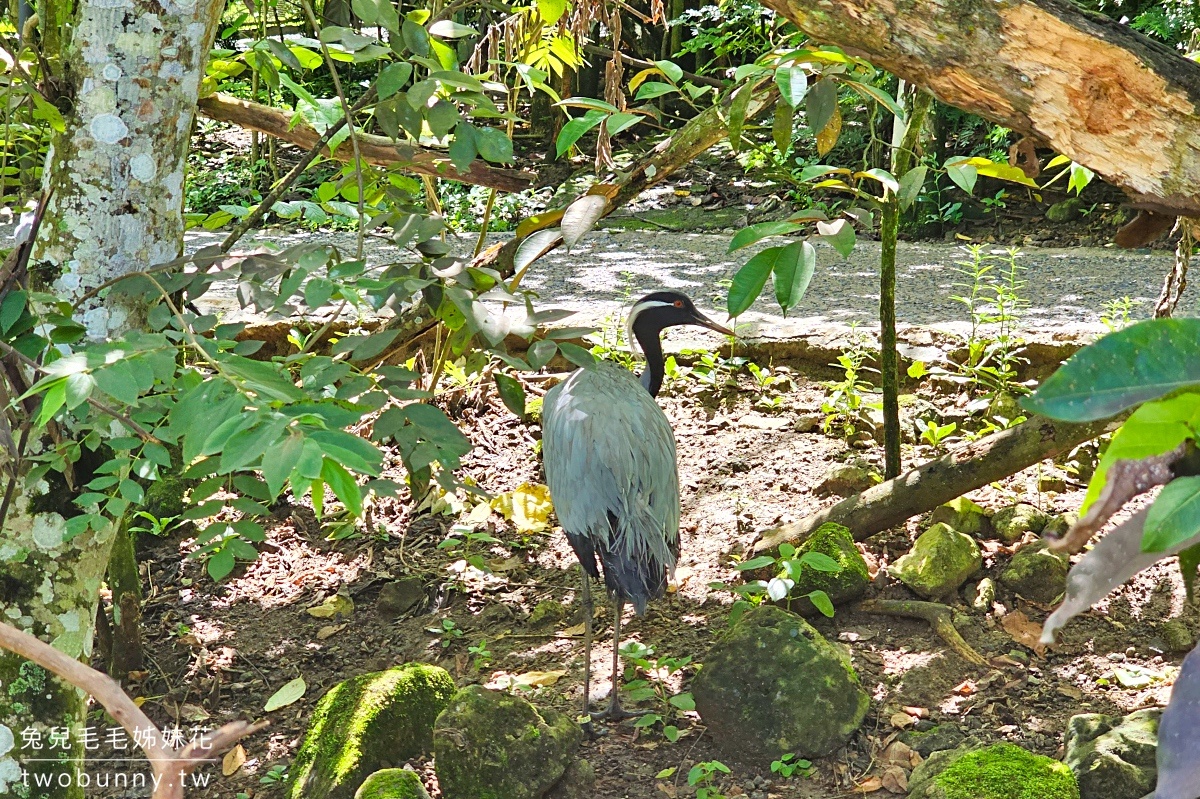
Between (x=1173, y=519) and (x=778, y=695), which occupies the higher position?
(x=1173, y=519)

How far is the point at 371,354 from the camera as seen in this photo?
2176mm

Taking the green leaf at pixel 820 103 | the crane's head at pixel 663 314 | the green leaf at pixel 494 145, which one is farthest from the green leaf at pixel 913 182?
the crane's head at pixel 663 314

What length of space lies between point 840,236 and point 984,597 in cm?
182

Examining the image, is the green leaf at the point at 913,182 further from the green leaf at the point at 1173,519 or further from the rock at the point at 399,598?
the rock at the point at 399,598

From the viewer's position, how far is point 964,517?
3.98m

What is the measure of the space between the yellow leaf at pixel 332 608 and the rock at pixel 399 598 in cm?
11

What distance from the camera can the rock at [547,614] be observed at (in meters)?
3.87

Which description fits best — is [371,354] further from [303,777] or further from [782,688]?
[782,688]

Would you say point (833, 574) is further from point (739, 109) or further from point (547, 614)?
point (739, 109)

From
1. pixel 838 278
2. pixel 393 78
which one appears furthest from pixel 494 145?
pixel 838 278

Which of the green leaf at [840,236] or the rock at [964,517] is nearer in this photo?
the green leaf at [840,236]

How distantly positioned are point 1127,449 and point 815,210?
192 cm

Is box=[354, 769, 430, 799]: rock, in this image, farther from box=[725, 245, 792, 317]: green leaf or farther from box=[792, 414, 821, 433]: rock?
box=[792, 414, 821, 433]: rock

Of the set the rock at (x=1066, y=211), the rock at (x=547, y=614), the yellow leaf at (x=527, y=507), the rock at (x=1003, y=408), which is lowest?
the rock at (x=547, y=614)
